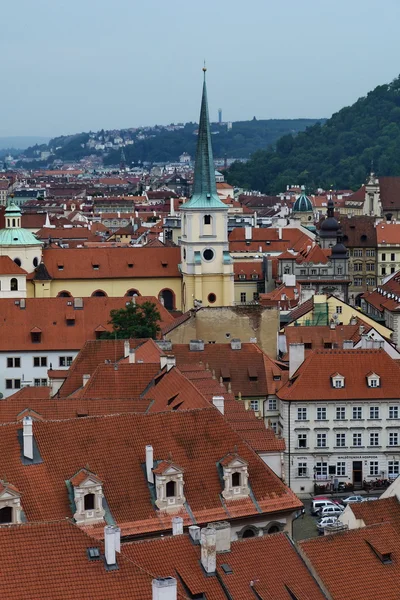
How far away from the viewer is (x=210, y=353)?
221 feet

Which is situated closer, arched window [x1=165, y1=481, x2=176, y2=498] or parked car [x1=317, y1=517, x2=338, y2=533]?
arched window [x1=165, y1=481, x2=176, y2=498]

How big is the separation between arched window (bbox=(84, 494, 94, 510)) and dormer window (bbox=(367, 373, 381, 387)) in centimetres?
2709

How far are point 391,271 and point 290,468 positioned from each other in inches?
3144

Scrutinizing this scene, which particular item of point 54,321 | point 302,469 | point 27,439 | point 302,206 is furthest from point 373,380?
point 302,206

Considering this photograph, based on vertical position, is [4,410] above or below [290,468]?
above

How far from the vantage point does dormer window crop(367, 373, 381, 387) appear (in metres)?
63.6

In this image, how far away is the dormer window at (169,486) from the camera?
39.4 m

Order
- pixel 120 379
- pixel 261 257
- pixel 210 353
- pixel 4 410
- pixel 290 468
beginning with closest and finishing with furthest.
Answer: pixel 4 410
pixel 120 379
pixel 290 468
pixel 210 353
pixel 261 257

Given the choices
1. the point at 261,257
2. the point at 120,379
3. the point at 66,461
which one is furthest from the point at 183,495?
the point at 261,257

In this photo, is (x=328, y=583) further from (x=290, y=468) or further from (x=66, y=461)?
(x=290, y=468)

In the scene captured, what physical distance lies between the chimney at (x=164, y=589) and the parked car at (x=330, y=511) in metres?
27.8

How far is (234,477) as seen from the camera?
41.0 meters

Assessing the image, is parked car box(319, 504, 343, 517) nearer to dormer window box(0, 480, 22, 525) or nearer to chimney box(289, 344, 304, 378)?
chimney box(289, 344, 304, 378)

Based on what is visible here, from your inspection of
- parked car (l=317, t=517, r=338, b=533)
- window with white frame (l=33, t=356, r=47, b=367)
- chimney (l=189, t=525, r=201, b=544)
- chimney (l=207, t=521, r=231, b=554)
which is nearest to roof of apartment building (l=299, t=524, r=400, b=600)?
chimney (l=207, t=521, r=231, b=554)
